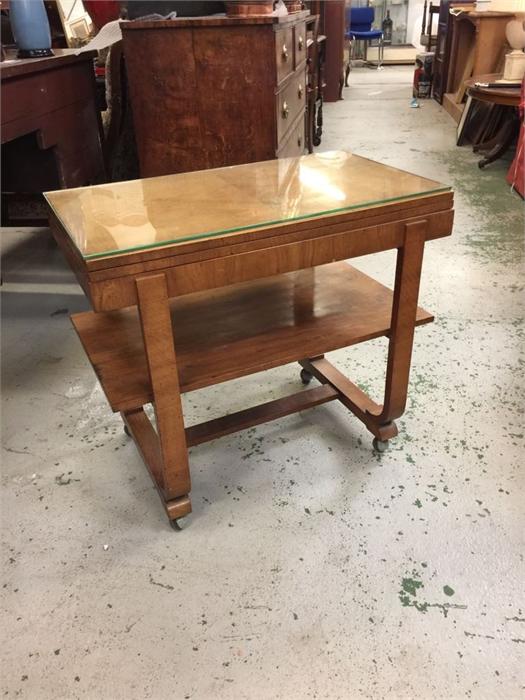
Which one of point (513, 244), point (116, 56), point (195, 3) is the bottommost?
point (513, 244)

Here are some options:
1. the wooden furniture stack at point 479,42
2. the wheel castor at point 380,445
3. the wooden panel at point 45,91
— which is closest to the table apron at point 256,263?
the wheel castor at point 380,445

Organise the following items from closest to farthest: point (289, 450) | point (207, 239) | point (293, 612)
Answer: point (207, 239) → point (293, 612) → point (289, 450)

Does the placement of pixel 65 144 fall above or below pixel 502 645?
above

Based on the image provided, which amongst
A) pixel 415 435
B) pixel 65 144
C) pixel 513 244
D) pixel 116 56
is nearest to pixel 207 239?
pixel 415 435

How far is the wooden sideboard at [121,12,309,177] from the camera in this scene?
78.2 inches

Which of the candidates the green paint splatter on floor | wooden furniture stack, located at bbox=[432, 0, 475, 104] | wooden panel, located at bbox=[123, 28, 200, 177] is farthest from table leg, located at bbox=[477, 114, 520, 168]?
the green paint splatter on floor

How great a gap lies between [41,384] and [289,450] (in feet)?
2.89

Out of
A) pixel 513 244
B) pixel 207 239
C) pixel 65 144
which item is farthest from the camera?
pixel 513 244

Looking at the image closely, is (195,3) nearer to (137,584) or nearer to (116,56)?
(116,56)

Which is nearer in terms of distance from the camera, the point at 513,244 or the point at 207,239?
the point at 207,239

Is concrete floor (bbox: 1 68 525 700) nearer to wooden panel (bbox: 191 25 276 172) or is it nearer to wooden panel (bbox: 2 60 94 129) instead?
wooden panel (bbox: 2 60 94 129)

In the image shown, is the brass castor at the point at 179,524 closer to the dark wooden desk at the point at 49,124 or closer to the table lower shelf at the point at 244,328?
the table lower shelf at the point at 244,328

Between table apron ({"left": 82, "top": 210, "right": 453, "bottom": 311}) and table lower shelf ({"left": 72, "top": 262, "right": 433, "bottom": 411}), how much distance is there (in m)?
0.22

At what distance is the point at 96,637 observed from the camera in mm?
1034
